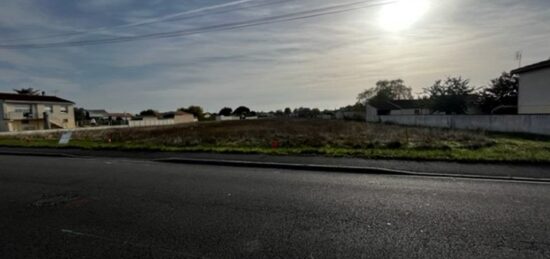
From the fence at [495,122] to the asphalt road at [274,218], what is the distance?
16225 millimetres

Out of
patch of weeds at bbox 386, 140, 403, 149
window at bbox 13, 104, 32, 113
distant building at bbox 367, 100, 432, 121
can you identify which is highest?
window at bbox 13, 104, 32, 113

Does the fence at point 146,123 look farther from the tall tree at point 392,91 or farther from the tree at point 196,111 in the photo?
the tall tree at point 392,91

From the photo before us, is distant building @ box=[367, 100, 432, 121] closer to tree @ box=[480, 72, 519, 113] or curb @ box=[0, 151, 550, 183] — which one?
tree @ box=[480, 72, 519, 113]

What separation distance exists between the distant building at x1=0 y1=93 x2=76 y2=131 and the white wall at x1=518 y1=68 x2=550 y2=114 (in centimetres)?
6427

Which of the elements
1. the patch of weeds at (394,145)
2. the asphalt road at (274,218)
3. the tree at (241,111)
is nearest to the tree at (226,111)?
the tree at (241,111)

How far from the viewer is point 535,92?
23250 millimetres

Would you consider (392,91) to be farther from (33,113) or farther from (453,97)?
(33,113)

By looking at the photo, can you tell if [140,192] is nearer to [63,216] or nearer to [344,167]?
[63,216]

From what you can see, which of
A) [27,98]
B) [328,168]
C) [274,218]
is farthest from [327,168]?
[27,98]

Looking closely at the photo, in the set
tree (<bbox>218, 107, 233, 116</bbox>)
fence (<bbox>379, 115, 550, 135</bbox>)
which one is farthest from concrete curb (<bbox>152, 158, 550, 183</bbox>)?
tree (<bbox>218, 107, 233, 116</bbox>)

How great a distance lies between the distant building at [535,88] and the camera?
22.2 m

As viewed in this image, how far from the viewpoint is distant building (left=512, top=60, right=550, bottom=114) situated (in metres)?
22.2

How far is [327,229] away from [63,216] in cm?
409

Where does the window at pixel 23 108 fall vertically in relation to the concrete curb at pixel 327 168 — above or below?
above
